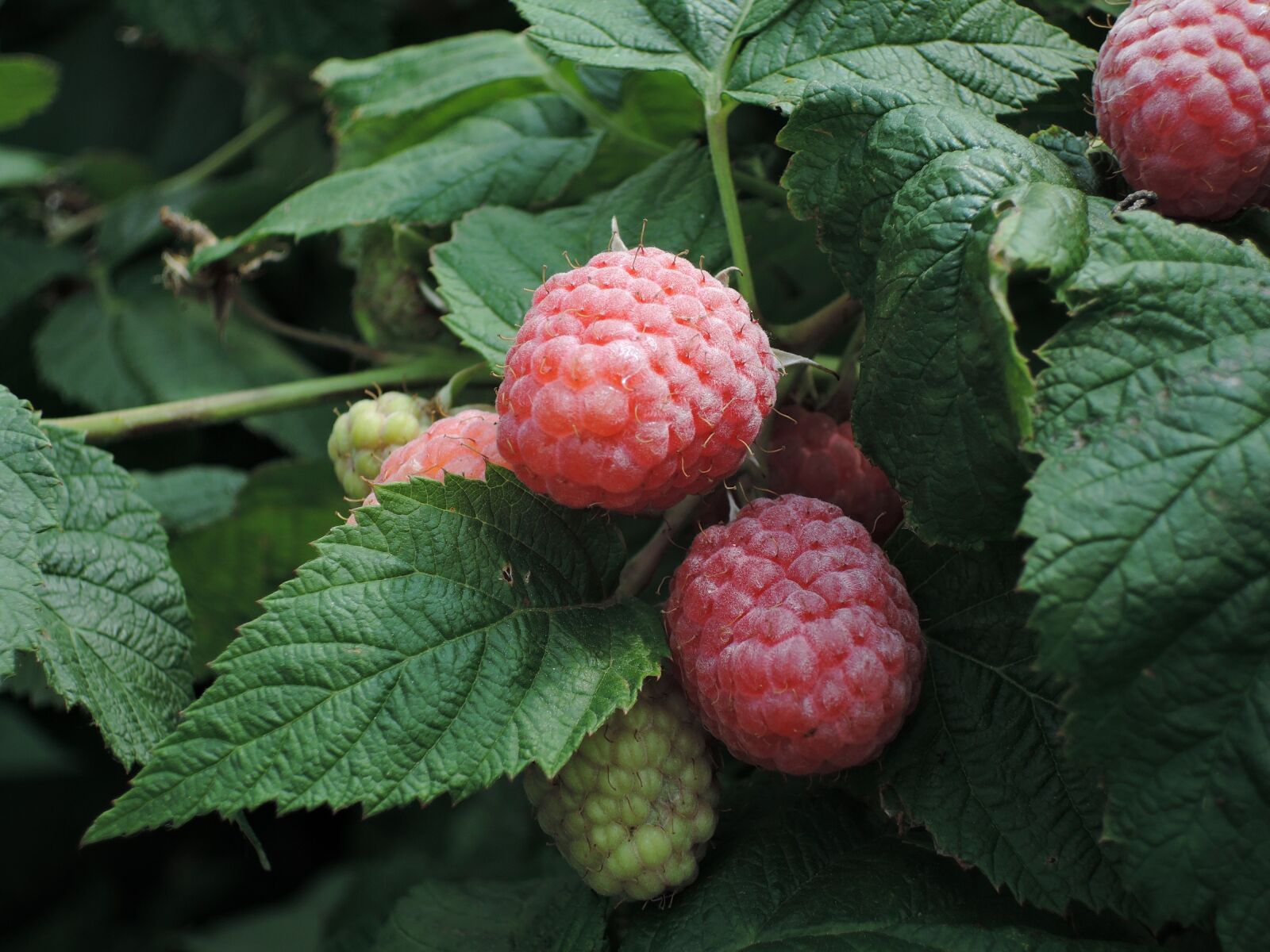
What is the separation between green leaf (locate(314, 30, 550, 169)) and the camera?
4.59ft

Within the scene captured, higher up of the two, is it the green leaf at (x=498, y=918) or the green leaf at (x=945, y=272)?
the green leaf at (x=945, y=272)

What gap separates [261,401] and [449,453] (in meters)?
0.43

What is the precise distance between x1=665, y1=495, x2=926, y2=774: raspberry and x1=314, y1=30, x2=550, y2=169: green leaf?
29.5 inches

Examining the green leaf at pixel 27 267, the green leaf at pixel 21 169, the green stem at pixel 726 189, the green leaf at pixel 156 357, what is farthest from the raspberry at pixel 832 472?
the green leaf at pixel 21 169

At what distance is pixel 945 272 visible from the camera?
82 centimetres

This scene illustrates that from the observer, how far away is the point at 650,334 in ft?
2.77

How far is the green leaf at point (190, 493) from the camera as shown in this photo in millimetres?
1578

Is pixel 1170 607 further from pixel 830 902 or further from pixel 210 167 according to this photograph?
pixel 210 167

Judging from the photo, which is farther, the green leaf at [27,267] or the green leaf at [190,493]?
the green leaf at [27,267]

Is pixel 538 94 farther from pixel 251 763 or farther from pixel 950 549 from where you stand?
pixel 251 763

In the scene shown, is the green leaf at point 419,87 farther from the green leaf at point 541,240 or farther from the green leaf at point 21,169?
the green leaf at point 21,169

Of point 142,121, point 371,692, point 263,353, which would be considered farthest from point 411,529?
point 142,121

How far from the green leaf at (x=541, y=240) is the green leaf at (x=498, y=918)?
20.9 inches

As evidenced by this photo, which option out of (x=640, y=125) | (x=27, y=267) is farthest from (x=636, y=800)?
(x=27, y=267)
